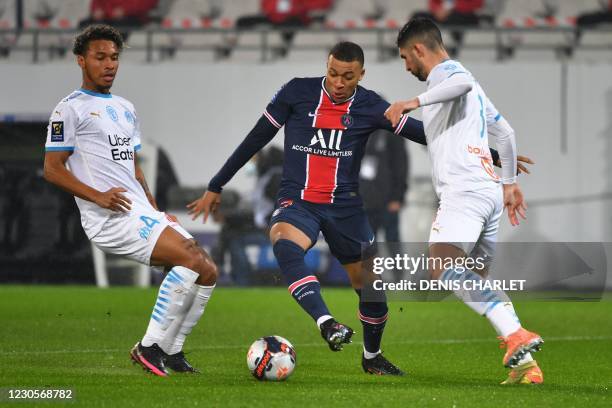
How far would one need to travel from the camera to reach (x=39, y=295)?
13430 millimetres

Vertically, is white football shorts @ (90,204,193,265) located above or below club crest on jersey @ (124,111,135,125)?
below

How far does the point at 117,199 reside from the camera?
242 inches

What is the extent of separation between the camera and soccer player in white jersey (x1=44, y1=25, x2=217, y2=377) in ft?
20.3

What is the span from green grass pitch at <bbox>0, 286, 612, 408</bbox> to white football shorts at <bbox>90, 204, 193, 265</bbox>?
27.2 inches

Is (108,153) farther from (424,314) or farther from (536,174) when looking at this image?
(536,174)

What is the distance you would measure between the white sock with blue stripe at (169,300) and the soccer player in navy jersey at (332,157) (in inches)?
Result: 21.2

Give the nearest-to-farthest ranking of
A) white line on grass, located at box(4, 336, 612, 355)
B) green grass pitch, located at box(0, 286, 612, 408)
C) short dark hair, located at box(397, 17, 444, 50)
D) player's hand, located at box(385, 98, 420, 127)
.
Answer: green grass pitch, located at box(0, 286, 612, 408), player's hand, located at box(385, 98, 420, 127), short dark hair, located at box(397, 17, 444, 50), white line on grass, located at box(4, 336, 612, 355)

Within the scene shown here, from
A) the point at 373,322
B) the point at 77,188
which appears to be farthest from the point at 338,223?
the point at 77,188

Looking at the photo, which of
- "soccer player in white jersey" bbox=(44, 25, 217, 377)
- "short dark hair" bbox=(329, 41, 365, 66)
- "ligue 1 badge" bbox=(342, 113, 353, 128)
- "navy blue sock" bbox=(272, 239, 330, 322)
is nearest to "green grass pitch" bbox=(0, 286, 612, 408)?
"soccer player in white jersey" bbox=(44, 25, 217, 377)

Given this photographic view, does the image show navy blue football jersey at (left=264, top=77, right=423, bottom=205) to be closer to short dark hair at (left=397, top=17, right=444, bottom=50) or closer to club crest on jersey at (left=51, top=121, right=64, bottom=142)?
short dark hair at (left=397, top=17, right=444, bottom=50)

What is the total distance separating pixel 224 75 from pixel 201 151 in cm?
117

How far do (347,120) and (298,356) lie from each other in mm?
1854

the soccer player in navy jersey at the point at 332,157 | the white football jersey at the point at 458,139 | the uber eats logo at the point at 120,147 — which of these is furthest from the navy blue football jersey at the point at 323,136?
the uber eats logo at the point at 120,147

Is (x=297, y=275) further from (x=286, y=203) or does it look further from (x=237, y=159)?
(x=237, y=159)
